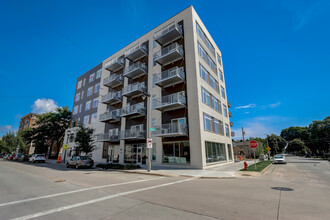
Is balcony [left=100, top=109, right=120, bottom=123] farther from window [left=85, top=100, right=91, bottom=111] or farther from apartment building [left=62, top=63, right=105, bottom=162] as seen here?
window [left=85, top=100, right=91, bottom=111]

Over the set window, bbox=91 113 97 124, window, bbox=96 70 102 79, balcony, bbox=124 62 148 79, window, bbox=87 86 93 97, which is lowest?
window, bbox=91 113 97 124

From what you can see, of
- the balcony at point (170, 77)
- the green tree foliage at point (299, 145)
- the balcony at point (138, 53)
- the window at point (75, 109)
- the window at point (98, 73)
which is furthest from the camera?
the green tree foliage at point (299, 145)

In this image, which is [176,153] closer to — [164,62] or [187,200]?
[164,62]

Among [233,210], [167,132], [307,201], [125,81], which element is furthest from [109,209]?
[125,81]

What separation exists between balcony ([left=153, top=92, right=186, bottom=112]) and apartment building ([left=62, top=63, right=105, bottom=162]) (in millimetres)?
14507

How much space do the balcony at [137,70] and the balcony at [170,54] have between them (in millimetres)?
3294


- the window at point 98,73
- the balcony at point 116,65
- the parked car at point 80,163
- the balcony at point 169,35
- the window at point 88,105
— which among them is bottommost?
the parked car at point 80,163

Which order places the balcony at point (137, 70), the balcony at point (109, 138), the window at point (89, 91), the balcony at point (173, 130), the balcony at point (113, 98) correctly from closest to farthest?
1. the balcony at point (173, 130)
2. the balcony at point (137, 70)
3. the balcony at point (109, 138)
4. the balcony at point (113, 98)
5. the window at point (89, 91)

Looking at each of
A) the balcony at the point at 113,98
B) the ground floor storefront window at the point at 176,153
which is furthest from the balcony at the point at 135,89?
the ground floor storefront window at the point at 176,153

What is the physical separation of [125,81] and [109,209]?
2578cm

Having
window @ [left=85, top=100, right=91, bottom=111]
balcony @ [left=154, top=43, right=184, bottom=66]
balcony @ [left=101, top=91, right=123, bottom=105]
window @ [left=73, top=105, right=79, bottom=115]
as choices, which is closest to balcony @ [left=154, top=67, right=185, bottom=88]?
balcony @ [left=154, top=43, right=184, bottom=66]

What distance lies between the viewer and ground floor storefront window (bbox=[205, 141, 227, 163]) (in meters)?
19.7

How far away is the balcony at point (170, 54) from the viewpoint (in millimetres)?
21297

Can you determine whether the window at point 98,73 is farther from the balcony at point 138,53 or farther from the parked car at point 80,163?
the parked car at point 80,163
